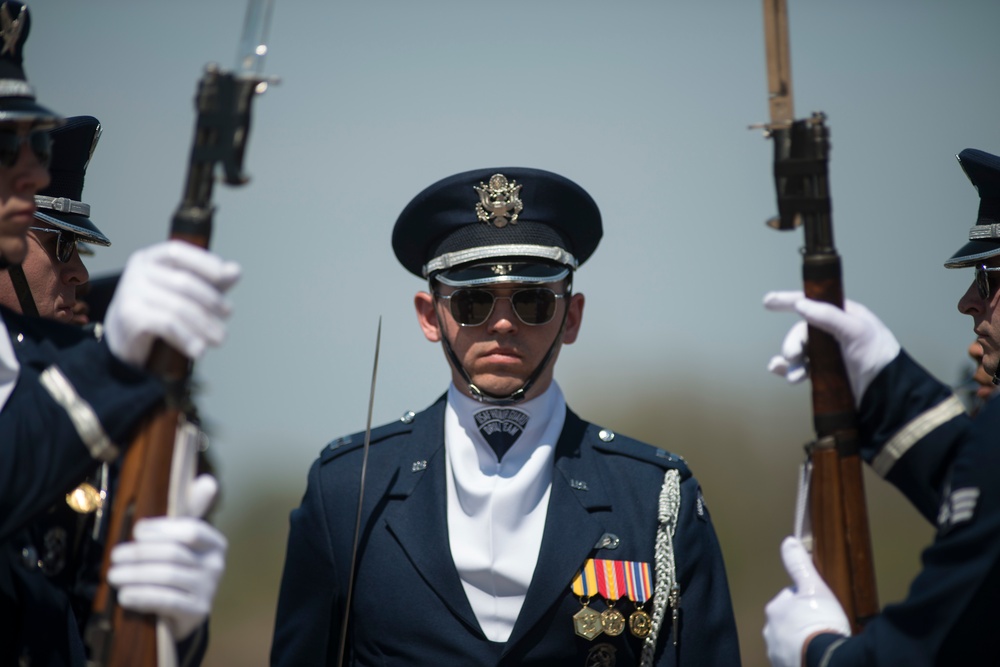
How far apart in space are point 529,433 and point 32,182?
217cm

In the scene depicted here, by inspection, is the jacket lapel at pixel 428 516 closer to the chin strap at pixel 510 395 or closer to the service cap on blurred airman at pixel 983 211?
the chin strap at pixel 510 395

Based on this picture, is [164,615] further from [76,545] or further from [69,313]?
[69,313]

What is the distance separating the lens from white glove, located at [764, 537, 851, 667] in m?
3.93

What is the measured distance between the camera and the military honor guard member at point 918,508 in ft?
11.7

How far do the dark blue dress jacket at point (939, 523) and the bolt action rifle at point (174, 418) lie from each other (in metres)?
2.02

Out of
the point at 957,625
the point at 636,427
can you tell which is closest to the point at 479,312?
the point at 957,625

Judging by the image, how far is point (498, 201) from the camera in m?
5.29

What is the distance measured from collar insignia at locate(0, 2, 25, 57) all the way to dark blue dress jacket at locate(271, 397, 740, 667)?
204 cm

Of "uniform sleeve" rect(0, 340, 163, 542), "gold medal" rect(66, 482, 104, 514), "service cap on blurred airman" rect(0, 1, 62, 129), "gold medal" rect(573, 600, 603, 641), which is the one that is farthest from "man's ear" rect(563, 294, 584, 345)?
"service cap on blurred airman" rect(0, 1, 62, 129)

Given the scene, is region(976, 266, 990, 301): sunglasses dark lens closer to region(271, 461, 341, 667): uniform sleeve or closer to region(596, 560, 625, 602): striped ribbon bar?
region(596, 560, 625, 602): striped ribbon bar

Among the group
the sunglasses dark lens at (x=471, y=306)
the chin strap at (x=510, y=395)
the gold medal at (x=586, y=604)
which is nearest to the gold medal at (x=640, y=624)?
the gold medal at (x=586, y=604)

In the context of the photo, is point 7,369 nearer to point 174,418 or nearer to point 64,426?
point 64,426

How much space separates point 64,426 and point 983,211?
13.7ft

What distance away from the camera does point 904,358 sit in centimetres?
393
